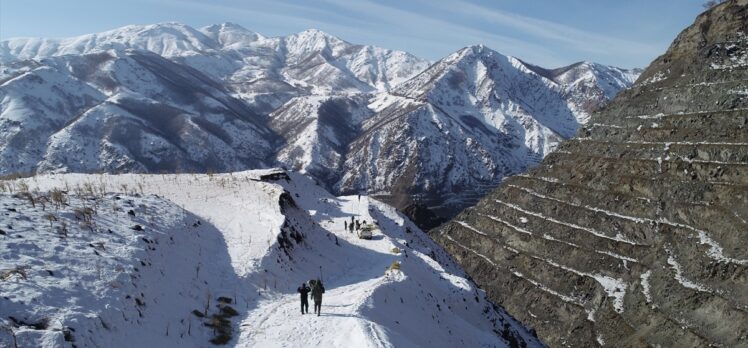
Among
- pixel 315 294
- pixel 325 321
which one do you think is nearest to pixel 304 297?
pixel 315 294

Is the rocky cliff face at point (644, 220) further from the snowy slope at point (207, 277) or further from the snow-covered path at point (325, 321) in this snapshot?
the snow-covered path at point (325, 321)

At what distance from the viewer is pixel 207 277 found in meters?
22.9

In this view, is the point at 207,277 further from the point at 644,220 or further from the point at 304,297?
the point at 644,220

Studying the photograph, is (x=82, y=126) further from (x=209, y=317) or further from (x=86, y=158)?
(x=209, y=317)

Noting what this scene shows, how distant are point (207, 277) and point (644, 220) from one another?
189ft

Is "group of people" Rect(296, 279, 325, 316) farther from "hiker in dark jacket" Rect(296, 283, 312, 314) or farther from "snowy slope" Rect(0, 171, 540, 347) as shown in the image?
"snowy slope" Rect(0, 171, 540, 347)

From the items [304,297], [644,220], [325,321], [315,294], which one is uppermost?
[315,294]

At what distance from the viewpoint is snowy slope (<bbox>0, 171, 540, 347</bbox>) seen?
1537 centimetres

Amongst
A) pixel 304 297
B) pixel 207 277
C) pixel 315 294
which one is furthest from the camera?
pixel 207 277

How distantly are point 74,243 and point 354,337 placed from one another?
11686mm

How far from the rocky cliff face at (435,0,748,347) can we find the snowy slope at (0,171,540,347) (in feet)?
66.2

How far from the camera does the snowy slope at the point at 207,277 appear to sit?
15.4 metres

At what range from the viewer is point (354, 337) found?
1762 cm

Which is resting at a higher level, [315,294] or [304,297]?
[315,294]
